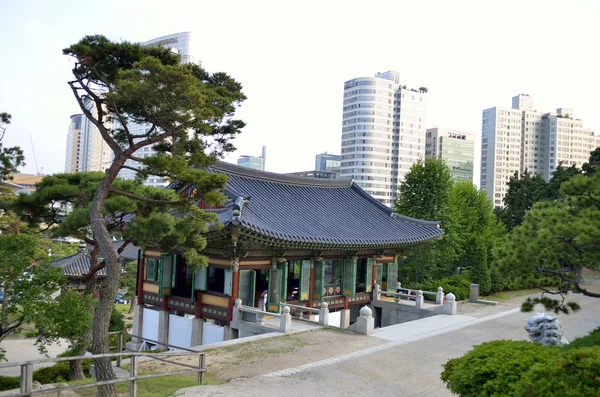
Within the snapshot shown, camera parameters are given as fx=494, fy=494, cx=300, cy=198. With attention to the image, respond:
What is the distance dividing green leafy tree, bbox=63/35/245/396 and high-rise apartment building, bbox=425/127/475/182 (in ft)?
316

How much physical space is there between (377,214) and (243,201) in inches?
415

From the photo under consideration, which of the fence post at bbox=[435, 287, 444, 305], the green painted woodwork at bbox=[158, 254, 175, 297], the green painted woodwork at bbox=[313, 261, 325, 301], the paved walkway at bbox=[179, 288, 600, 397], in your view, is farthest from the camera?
the fence post at bbox=[435, 287, 444, 305]

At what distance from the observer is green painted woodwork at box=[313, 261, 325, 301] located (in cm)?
2103

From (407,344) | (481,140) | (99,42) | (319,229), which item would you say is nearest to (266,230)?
(319,229)

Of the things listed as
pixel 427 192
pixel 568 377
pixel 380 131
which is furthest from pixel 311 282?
pixel 380 131

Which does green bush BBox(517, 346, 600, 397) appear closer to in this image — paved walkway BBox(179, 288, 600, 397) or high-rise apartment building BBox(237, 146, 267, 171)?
paved walkway BBox(179, 288, 600, 397)

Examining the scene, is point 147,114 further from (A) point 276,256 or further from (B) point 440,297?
(B) point 440,297

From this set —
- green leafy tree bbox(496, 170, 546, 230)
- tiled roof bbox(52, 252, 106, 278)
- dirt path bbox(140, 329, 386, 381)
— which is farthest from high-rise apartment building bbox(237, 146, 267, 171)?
dirt path bbox(140, 329, 386, 381)

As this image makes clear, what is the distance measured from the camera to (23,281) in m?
10.1

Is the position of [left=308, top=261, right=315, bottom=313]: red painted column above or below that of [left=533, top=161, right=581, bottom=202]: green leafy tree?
below

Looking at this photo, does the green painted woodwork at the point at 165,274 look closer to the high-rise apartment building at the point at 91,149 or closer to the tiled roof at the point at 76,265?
the tiled roof at the point at 76,265

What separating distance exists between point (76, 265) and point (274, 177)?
13.4 m

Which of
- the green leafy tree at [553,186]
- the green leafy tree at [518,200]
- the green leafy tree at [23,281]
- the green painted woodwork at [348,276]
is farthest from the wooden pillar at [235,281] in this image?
the green leafy tree at [518,200]

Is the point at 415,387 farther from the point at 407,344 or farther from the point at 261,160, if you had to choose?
the point at 261,160
